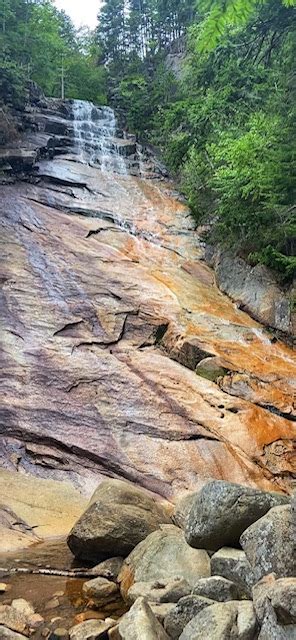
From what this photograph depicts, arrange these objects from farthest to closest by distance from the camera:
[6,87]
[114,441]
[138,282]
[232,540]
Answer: [6,87], [138,282], [114,441], [232,540]

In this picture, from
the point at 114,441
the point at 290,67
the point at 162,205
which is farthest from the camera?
the point at 162,205

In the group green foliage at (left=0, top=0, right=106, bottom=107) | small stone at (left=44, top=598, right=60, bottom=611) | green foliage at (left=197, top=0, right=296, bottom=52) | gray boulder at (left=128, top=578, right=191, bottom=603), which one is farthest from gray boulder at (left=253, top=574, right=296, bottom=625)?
green foliage at (left=0, top=0, right=106, bottom=107)

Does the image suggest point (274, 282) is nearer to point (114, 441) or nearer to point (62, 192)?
point (114, 441)

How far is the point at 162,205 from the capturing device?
20797mm

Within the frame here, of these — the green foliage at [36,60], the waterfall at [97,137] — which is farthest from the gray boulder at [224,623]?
the green foliage at [36,60]

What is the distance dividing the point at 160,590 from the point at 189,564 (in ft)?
1.85

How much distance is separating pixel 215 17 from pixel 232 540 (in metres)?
5.18

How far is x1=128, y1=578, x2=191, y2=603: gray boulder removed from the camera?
17.5 feet

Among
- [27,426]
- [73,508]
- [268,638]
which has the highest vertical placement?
[268,638]

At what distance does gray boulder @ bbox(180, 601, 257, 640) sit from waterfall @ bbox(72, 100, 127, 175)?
21298 mm

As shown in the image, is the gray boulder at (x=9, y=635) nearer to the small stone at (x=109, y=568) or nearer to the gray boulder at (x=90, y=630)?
the gray boulder at (x=90, y=630)

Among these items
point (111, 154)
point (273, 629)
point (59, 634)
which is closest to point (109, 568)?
point (59, 634)

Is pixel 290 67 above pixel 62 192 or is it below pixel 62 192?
above

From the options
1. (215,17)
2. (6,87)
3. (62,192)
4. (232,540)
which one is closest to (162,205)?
(62,192)
